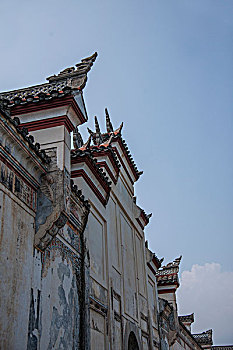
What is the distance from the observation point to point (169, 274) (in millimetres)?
22875

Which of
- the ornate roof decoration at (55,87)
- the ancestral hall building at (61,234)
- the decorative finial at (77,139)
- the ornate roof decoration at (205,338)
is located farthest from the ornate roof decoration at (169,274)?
the ornate roof decoration at (205,338)

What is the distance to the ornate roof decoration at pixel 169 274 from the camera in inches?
883

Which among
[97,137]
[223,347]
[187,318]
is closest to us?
[97,137]

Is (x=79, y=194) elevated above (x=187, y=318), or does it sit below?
below

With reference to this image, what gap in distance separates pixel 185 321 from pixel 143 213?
73.8 feet

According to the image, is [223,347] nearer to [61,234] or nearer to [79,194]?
[79,194]

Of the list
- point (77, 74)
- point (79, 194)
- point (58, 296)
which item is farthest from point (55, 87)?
point (58, 296)

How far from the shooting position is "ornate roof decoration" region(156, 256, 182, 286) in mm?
22416

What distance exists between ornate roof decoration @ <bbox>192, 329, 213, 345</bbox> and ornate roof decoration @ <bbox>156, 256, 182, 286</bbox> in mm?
20391

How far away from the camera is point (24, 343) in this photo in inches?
244

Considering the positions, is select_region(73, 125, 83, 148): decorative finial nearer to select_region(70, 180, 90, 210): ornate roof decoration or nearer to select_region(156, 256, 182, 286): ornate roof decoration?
select_region(70, 180, 90, 210): ornate roof decoration

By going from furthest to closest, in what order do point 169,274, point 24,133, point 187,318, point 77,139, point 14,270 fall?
point 187,318, point 169,274, point 77,139, point 24,133, point 14,270

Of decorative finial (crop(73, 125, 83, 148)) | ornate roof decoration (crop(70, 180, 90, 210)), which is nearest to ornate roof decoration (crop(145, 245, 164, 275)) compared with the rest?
decorative finial (crop(73, 125, 83, 148))

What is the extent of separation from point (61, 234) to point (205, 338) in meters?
37.2
